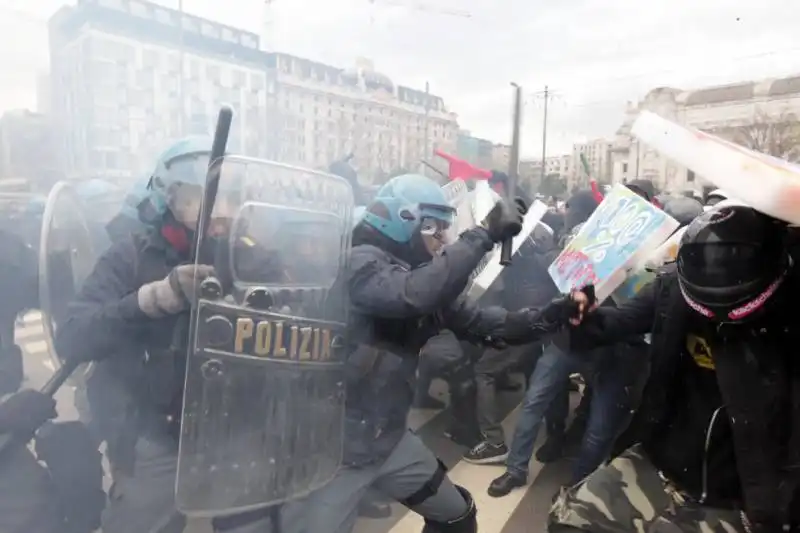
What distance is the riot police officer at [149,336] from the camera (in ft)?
5.73

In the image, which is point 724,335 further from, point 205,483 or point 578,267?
point 205,483

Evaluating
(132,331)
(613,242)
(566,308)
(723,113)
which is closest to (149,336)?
(132,331)

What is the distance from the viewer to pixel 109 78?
2908mm

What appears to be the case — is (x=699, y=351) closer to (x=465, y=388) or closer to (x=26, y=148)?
(x=465, y=388)

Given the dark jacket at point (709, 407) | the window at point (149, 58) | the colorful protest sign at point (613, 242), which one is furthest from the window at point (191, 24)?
the dark jacket at point (709, 407)

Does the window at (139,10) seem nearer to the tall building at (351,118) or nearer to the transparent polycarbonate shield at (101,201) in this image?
the tall building at (351,118)

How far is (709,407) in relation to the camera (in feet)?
5.58

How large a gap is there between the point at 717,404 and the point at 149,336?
163 cm

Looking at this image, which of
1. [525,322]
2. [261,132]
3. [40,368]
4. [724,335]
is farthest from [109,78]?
[724,335]

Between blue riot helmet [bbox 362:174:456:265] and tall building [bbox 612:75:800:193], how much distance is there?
5.59 feet

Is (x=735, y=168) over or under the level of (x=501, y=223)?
over

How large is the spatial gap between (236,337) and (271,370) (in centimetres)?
14

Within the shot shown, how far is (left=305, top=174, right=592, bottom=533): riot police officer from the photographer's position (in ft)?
6.13

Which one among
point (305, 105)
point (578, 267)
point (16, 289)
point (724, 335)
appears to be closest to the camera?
point (724, 335)
